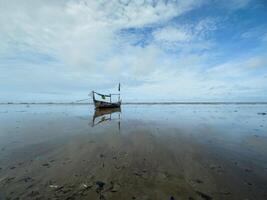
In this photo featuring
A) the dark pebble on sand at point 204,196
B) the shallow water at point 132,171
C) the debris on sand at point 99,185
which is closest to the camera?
the dark pebble on sand at point 204,196

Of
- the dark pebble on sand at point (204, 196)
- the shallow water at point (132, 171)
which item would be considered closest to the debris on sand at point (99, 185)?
the shallow water at point (132, 171)

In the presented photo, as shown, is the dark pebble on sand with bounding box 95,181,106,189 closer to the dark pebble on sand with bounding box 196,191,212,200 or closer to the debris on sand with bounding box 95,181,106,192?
the debris on sand with bounding box 95,181,106,192

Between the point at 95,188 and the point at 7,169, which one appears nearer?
the point at 95,188

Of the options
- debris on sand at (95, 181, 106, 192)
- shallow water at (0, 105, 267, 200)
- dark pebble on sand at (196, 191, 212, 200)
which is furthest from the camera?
debris on sand at (95, 181, 106, 192)

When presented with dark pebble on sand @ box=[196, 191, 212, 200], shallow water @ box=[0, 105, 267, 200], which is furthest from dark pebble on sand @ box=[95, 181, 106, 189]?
dark pebble on sand @ box=[196, 191, 212, 200]

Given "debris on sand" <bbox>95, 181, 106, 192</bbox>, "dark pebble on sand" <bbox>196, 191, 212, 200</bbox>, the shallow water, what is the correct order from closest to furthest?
"dark pebble on sand" <bbox>196, 191, 212, 200</bbox> < the shallow water < "debris on sand" <bbox>95, 181, 106, 192</bbox>

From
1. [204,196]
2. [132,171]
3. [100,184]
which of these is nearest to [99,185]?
[100,184]

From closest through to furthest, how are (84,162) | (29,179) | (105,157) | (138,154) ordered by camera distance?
1. (29,179)
2. (84,162)
3. (105,157)
4. (138,154)

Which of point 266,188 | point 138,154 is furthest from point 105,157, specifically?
point 266,188

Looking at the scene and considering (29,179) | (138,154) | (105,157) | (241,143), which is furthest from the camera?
(241,143)

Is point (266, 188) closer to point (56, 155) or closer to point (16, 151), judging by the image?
point (56, 155)

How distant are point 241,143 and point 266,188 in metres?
5.57

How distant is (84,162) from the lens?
6.43 meters

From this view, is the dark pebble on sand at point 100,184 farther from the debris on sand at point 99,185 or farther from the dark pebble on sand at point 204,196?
the dark pebble on sand at point 204,196
